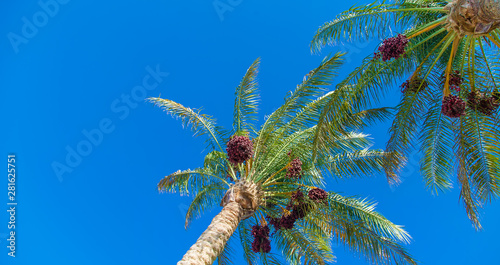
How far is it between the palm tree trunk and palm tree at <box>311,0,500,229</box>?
3.52 metres

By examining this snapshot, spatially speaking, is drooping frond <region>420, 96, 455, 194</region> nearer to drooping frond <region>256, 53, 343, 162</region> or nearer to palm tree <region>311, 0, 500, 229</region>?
palm tree <region>311, 0, 500, 229</region>

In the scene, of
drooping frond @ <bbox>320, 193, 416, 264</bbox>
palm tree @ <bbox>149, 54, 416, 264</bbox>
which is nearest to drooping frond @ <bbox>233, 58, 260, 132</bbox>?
palm tree @ <bbox>149, 54, 416, 264</bbox>

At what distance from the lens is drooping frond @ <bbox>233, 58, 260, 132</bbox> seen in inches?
354

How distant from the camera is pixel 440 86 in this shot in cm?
745

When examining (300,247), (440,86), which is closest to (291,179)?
(300,247)

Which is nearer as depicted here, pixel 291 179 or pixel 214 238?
pixel 214 238

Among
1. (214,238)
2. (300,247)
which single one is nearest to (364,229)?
(300,247)

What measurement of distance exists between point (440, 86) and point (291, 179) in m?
4.08

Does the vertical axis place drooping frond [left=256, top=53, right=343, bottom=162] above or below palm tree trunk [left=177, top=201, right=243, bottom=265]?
above

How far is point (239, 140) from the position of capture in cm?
685

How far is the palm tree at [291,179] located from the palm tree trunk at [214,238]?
0.02 meters

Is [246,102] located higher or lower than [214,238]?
higher

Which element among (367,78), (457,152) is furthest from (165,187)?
(457,152)

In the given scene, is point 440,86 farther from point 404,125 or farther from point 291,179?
point 291,179
